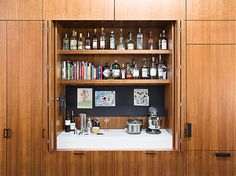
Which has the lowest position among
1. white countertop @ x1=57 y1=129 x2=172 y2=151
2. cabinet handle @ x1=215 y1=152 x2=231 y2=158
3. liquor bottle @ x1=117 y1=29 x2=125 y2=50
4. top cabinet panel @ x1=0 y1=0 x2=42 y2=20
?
cabinet handle @ x1=215 y1=152 x2=231 y2=158

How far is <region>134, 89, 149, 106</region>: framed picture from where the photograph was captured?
3105mm

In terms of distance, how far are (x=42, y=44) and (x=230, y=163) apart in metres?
2.21

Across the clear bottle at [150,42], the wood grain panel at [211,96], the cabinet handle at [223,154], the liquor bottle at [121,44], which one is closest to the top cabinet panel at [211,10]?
the wood grain panel at [211,96]

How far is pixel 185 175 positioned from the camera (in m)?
2.54

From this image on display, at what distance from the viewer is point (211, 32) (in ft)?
8.30

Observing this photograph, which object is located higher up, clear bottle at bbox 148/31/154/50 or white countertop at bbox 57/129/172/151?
clear bottle at bbox 148/31/154/50

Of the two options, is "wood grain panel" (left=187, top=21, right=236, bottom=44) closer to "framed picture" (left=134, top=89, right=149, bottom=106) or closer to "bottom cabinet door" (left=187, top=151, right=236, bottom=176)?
"framed picture" (left=134, top=89, right=149, bottom=106)

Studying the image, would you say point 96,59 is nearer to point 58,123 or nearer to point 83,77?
point 83,77

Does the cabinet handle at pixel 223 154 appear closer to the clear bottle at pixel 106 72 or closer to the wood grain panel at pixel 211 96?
the wood grain panel at pixel 211 96

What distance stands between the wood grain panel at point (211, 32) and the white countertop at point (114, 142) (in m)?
1.04

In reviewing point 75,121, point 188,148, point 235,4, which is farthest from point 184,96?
point 75,121

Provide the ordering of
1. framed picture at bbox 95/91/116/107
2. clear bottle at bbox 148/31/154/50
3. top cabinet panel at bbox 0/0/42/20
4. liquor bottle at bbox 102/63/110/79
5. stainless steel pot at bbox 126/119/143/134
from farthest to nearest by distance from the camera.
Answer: framed picture at bbox 95/91/116/107 → clear bottle at bbox 148/31/154/50 → liquor bottle at bbox 102/63/110/79 → stainless steel pot at bbox 126/119/143/134 → top cabinet panel at bbox 0/0/42/20

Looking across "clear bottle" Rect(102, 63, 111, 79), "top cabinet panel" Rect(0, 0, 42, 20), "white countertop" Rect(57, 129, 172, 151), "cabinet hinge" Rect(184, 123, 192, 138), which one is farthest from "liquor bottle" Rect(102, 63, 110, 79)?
"cabinet hinge" Rect(184, 123, 192, 138)

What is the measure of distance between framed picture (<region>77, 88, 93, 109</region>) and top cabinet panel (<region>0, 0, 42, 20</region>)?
100cm
